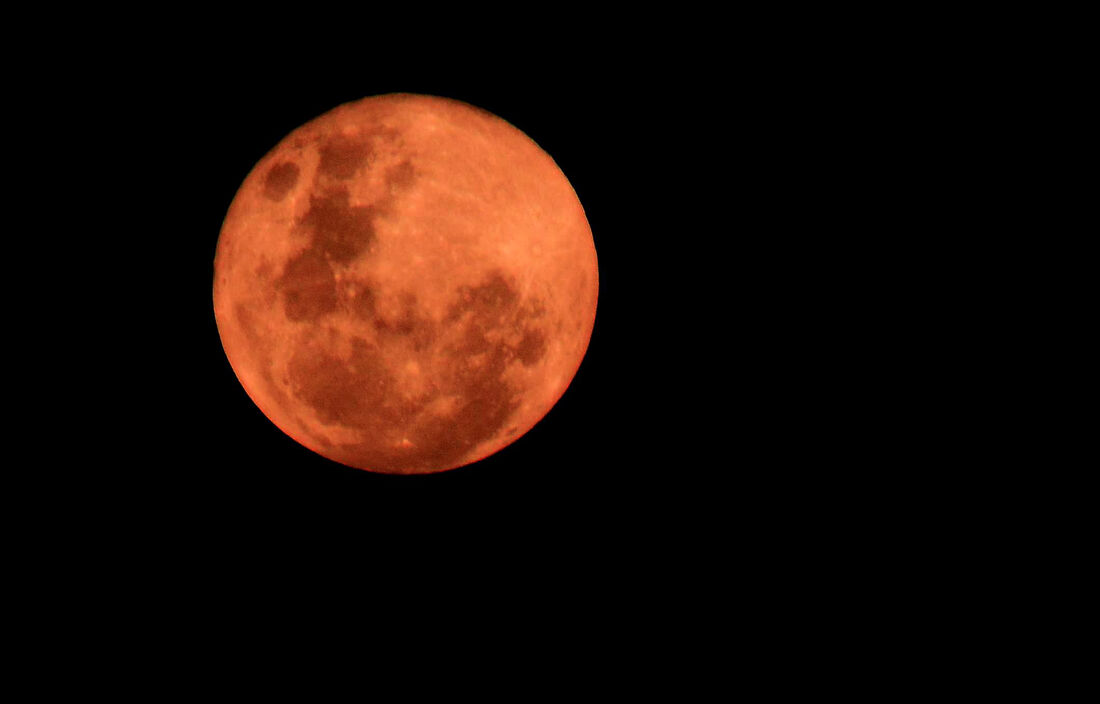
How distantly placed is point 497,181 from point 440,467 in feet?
4.36

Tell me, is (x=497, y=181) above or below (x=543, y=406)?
above

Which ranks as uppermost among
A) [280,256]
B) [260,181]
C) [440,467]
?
[260,181]

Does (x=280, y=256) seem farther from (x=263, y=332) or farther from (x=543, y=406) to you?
(x=543, y=406)

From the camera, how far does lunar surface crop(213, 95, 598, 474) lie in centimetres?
241

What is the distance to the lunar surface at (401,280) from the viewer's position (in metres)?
2.41

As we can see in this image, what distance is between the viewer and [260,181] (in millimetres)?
2703

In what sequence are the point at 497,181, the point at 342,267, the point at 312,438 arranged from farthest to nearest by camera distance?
the point at 312,438
the point at 497,181
the point at 342,267

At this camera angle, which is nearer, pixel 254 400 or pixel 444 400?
pixel 444 400

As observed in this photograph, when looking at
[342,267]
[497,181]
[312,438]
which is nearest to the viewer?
[342,267]

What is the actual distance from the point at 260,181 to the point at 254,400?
1022 millimetres

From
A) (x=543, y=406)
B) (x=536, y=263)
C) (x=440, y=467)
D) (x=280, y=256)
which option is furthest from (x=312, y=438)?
(x=536, y=263)

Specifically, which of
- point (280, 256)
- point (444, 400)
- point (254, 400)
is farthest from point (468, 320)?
point (254, 400)

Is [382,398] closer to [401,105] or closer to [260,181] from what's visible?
[260,181]

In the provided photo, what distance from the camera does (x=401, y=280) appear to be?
93.9 inches
